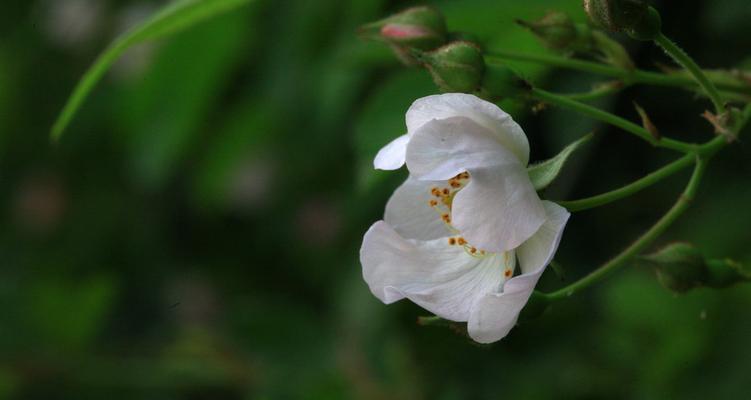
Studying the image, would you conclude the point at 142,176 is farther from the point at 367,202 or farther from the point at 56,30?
the point at 56,30

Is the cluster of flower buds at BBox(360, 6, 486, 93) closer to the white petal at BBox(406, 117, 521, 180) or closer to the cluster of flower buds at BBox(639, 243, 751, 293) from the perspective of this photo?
the white petal at BBox(406, 117, 521, 180)

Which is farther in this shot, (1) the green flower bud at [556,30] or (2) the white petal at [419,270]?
(1) the green flower bud at [556,30]

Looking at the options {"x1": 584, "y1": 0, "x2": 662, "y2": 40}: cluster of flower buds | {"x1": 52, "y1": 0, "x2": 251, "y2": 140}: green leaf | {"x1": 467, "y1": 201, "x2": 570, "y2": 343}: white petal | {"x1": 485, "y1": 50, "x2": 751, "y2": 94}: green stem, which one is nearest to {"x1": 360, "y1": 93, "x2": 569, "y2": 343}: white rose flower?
{"x1": 467, "y1": 201, "x2": 570, "y2": 343}: white petal

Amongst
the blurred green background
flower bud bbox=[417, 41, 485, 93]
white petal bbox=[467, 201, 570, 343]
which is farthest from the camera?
the blurred green background

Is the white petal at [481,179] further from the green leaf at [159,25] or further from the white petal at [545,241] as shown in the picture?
the green leaf at [159,25]

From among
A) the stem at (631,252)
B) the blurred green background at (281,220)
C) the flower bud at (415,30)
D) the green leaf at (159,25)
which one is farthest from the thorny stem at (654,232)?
the green leaf at (159,25)

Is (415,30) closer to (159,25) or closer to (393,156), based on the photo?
(393,156)

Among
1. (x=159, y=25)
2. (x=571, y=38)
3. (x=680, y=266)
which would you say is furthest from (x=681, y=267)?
(x=159, y=25)
